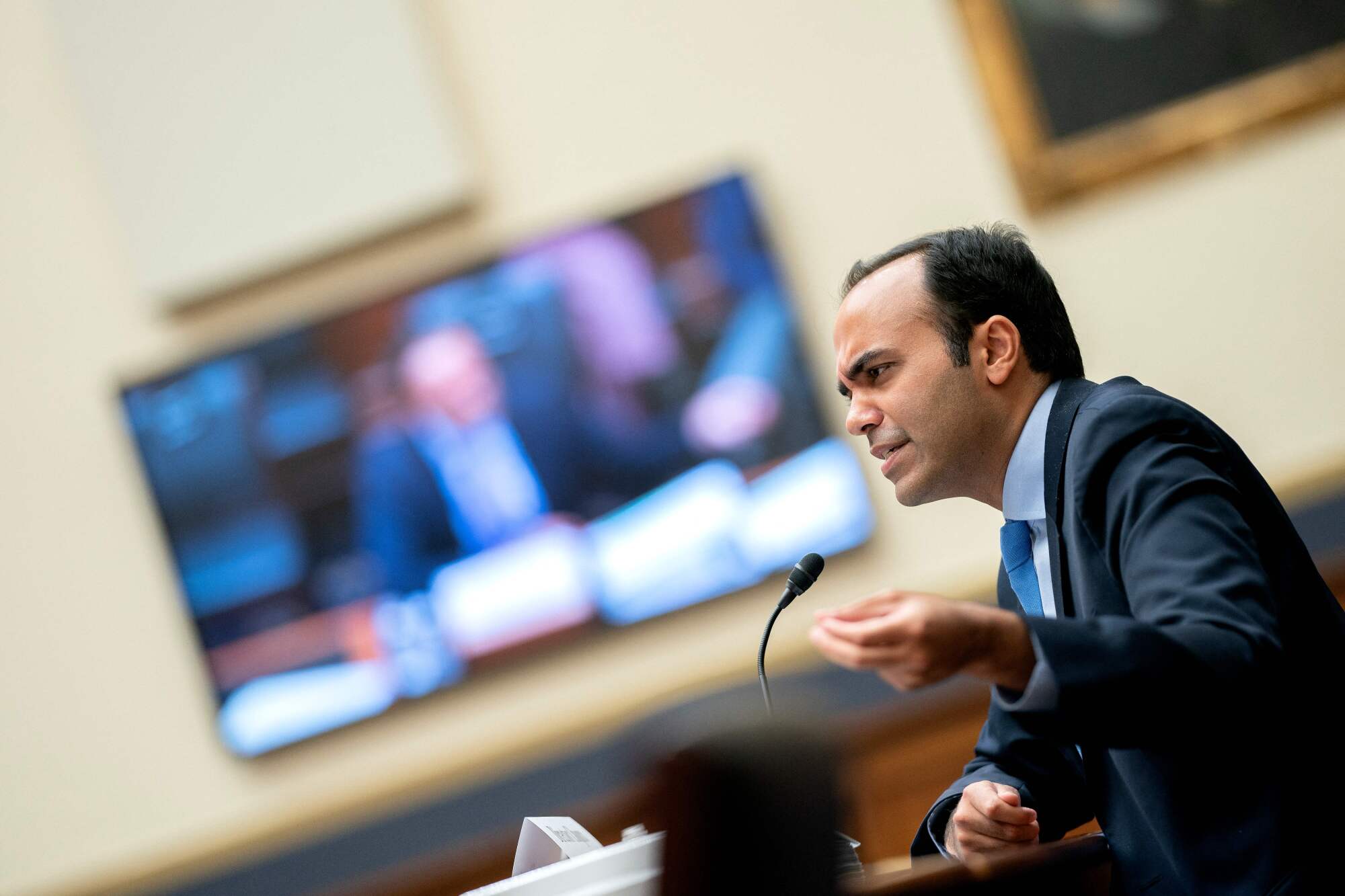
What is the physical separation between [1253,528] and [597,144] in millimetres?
2704

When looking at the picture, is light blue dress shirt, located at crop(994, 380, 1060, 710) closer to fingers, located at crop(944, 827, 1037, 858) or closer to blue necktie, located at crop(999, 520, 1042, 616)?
blue necktie, located at crop(999, 520, 1042, 616)

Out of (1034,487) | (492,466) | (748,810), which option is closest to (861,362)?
(1034,487)

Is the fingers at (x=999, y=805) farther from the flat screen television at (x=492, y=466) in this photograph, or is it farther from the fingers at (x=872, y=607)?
the flat screen television at (x=492, y=466)

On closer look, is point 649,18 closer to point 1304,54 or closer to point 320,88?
point 320,88

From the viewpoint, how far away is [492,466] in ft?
11.6

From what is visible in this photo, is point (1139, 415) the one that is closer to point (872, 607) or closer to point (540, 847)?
point (872, 607)

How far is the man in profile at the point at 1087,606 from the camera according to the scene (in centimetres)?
100

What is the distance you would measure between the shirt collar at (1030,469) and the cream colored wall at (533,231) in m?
1.84

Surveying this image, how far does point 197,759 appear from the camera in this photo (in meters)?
3.53

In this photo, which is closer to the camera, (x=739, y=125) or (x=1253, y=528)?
(x=1253, y=528)

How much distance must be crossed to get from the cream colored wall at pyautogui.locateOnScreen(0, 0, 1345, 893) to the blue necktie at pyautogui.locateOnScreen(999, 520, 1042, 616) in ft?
5.84

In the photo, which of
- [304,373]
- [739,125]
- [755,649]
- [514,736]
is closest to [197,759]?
[514,736]

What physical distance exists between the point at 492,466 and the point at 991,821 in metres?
2.23

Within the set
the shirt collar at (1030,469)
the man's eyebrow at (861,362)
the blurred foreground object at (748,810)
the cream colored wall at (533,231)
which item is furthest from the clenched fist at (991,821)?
the cream colored wall at (533,231)
